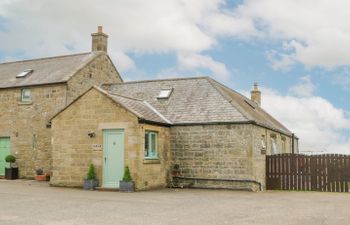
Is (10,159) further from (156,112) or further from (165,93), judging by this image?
(165,93)

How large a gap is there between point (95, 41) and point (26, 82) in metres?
5.42

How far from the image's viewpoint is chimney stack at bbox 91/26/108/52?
29150 mm

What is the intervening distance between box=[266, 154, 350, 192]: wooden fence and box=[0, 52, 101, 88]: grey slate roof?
13111mm

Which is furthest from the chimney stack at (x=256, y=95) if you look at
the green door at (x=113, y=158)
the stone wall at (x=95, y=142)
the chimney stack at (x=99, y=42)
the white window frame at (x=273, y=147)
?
the green door at (x=113, y=158)

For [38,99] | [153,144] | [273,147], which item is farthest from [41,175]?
[273,147]

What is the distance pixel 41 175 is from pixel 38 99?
459 cm

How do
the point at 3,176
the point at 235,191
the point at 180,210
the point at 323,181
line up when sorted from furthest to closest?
1. the point at 3,176
2. the point at 323,181
3. the point at 235,191
4. the point at 180,210

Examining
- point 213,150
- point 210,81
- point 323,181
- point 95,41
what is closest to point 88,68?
point 95,41

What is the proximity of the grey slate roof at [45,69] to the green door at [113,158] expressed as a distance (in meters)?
7.23

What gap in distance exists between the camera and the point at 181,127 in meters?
21.1

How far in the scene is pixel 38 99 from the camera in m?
25.9

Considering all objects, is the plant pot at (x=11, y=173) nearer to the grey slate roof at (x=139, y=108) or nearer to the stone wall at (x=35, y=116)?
the stone wall at (x=35, y=116)

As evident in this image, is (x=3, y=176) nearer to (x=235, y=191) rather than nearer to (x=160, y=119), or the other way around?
(x=160, y=119)

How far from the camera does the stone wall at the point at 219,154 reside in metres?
19.8
